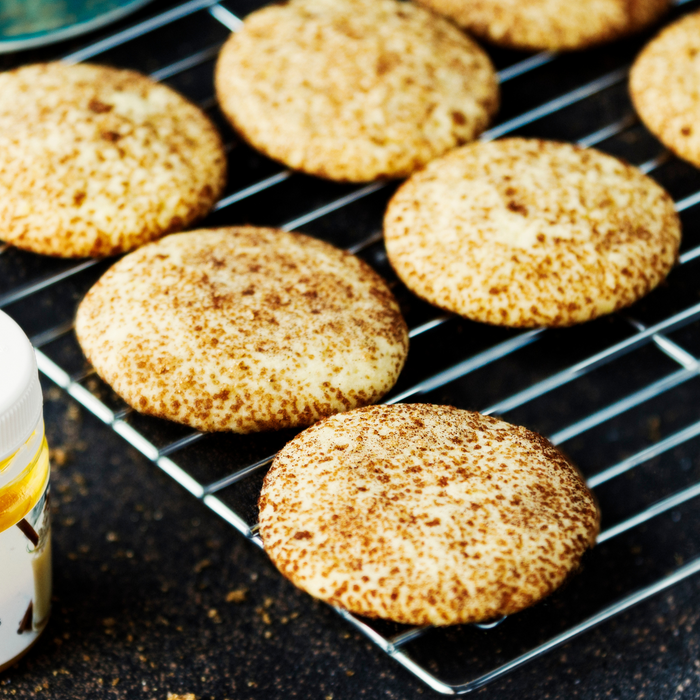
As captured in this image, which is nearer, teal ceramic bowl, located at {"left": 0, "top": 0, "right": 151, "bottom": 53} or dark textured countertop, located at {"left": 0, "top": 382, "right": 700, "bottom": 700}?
dark textured countertop, located at {"left": 0, "top": 382, "right": 700, "bottom": 700}

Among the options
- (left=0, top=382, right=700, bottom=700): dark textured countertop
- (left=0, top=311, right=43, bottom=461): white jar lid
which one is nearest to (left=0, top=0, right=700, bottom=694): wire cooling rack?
(left=0, top=382, right=700, bottom=700): dark textured countertop

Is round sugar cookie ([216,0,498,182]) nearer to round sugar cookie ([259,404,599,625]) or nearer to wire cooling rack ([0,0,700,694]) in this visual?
wire cooling rack ([0,0,700,694])

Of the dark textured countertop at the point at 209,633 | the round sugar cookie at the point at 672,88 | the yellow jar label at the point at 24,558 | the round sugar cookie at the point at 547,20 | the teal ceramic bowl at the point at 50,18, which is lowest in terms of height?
the dark textured countertop at the point at 209,633

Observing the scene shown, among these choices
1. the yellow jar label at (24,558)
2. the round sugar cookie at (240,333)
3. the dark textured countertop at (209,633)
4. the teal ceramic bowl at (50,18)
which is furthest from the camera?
the teal ceramic bowl at (50,18)

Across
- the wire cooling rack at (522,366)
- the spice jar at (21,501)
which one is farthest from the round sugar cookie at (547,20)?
the spice jar at (21,501)

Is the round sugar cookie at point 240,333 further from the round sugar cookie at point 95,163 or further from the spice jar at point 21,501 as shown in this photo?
the spice jar at point 21,501

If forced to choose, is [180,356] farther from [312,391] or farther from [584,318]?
[584,318]

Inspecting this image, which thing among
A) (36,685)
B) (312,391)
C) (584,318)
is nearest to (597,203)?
(584,318)
